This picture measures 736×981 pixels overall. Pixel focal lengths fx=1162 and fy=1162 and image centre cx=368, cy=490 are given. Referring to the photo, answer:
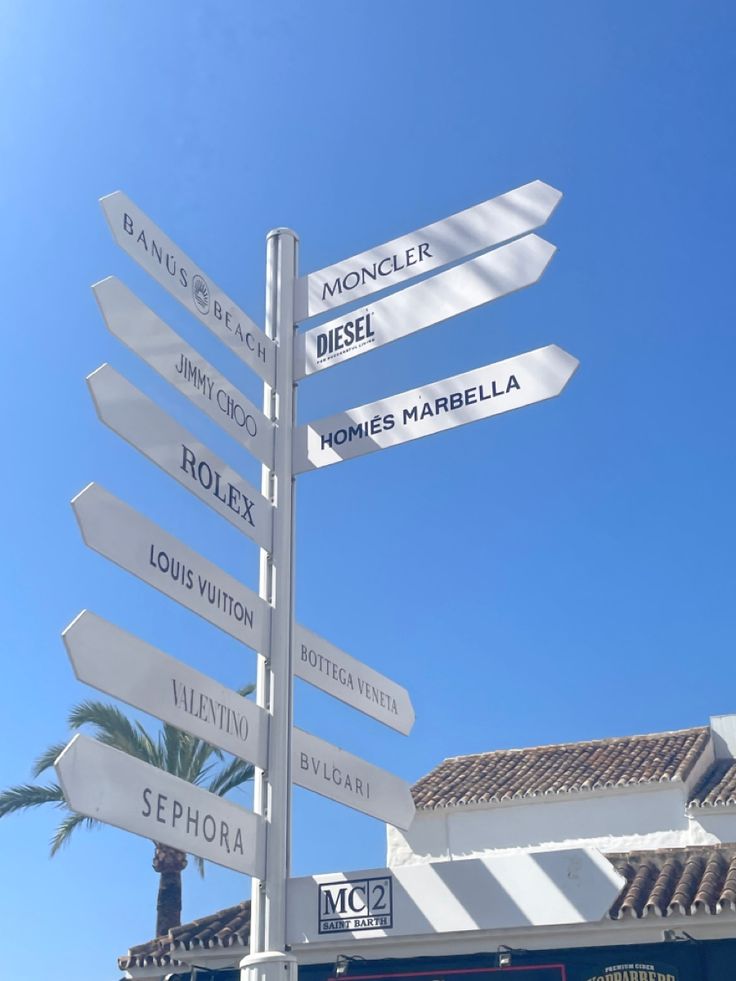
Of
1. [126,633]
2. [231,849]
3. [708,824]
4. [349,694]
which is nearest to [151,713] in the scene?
[126,633]

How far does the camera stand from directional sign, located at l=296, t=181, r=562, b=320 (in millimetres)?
4652

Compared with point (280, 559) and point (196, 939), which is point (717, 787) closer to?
point (196, 939)

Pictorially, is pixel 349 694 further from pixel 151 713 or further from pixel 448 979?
pixel 448 979

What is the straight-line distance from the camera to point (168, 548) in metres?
4.22

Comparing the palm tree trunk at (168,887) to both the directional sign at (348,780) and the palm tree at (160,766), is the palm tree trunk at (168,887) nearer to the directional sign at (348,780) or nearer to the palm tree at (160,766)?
the palm tree at (160,766)

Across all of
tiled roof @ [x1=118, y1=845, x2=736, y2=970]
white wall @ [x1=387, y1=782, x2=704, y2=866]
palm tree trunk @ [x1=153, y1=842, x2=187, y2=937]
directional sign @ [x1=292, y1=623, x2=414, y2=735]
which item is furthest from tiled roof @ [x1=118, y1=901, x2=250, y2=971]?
directional sign @ [x1=292, y1=623, x2=414, y2=735]

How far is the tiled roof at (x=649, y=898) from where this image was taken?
12.5 meters

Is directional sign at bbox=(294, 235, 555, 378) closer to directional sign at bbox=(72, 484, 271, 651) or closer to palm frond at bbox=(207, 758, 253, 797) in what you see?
directional sign at bbox=(72, 484, 271, 651)

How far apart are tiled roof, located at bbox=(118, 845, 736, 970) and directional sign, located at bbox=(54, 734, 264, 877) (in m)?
9.37

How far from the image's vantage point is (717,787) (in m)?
19.7

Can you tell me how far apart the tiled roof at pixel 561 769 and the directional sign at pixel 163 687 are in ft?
54.1

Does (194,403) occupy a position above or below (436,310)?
below

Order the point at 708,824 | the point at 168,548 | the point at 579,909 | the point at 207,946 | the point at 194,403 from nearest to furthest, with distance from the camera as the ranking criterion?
the point at 579,909
the point at 168,548
the point at 194,403
the point at 207,946
the point at 708,824

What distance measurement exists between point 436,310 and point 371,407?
486 mm
